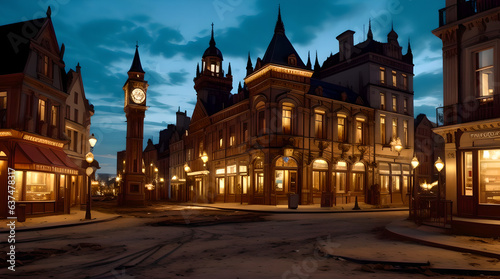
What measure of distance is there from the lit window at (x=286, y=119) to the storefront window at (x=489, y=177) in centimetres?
1884

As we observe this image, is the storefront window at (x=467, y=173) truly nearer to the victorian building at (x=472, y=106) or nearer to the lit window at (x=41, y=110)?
the victorian building at (x=472, y=106)

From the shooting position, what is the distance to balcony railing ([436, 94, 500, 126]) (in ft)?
52.1

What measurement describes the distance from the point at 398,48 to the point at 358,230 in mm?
31945

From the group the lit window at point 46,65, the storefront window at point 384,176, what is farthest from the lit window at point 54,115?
the storefront window at point 384,176

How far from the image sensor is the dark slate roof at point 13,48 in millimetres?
20969

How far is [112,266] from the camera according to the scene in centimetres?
878

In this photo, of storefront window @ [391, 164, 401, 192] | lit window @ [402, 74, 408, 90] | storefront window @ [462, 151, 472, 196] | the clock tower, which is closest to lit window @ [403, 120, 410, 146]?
storefront window @ [391, 164, 401, 192]

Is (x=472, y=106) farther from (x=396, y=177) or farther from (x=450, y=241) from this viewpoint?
(x=396, y=177)

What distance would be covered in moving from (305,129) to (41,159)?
67.8 ft

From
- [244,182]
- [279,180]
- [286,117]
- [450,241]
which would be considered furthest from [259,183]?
[450,241]

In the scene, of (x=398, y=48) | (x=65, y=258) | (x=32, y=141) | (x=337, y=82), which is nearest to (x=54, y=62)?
(x=32, y=141)

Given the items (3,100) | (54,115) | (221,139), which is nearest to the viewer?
(3,100)

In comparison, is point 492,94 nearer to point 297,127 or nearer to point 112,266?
point 112,266

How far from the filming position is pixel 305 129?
34.9 m
